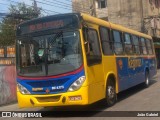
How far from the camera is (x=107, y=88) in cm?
1141

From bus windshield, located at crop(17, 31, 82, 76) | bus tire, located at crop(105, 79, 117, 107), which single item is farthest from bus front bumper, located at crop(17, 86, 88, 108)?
bus tire, located at crop(105, 79, 117, 107)

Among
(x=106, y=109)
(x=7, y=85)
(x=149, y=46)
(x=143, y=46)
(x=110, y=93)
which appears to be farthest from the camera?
(x=149, y=46)

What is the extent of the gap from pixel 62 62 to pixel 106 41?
100 inches

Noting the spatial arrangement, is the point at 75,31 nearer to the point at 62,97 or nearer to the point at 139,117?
the point at 62,97

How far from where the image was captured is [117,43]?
13047 millimetres

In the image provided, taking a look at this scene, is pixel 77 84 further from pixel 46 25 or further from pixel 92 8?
pixel 92 8

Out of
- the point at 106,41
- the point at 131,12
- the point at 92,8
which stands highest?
the point at 92,8

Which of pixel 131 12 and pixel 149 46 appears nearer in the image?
pixel 149 46

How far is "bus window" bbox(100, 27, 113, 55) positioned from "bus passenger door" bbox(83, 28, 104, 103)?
0.53m

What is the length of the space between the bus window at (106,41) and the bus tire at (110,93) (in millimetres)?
1000

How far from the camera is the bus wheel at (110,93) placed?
1141 cm

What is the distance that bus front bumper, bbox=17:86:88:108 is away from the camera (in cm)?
953

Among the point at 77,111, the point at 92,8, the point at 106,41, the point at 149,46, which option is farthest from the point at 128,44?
the point at 92,8

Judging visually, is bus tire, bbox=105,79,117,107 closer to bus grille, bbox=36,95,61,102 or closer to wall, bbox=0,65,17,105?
bus grille, bbox=36,95,61,102
